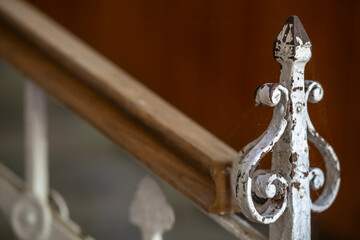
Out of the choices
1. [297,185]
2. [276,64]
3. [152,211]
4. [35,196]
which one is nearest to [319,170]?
[297,185]

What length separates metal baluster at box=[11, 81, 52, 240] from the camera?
4.05 feet

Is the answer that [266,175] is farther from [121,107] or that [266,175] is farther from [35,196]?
[35,196]

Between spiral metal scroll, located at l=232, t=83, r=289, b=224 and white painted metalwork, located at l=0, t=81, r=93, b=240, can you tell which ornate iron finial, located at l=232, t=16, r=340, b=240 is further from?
white painted metalwork, located at l=0, t=81, r=93, b=240

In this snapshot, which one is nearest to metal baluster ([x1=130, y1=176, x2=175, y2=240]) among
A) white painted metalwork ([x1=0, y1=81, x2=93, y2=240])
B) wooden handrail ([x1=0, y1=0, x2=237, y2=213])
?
wooden handrail ([x1=0, y1=0, x2=237, y2=213])

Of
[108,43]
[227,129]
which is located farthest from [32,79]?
[108,43]

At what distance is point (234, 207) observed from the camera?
0.87 meters

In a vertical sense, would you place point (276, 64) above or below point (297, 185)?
above

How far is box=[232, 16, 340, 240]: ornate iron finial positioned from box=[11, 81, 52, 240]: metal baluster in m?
0.63

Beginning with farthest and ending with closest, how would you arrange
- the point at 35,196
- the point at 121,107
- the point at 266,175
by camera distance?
the point at 35,196
the point at 121,107
the point at 266,175

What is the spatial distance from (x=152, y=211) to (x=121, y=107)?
19cm

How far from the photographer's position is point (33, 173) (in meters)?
1.27

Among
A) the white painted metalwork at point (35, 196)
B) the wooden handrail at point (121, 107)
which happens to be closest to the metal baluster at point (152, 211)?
the wooden handrail at point (121, 107)

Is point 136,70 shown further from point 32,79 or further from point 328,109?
point 328,109

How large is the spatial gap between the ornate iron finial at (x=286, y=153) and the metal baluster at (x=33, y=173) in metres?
0.63
